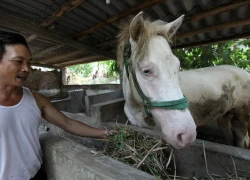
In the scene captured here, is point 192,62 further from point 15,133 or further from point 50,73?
point 15,133

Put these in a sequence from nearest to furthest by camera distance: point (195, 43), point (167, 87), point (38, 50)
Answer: point (167, 87)
point (195, 43)
point (38, 50)

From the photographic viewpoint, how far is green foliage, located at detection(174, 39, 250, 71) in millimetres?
5965

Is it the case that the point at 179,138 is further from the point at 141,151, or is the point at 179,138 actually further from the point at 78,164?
the point at 78,164

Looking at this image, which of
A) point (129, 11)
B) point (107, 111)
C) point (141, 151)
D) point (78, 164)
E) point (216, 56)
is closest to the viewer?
point (78, 164)

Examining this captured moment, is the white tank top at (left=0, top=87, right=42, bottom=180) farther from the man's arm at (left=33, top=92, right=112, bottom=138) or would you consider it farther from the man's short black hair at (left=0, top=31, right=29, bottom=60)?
the man's short black hair at (left=0, top=31, right=29, bottom=60)

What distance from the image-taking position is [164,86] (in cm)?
149

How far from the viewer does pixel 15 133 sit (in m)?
1.37

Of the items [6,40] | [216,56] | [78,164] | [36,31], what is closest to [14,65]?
[6,40]

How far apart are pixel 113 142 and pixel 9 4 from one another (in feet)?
9.27

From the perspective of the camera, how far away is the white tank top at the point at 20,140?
131 cm

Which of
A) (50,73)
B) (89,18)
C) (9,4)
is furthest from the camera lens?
(50,73)

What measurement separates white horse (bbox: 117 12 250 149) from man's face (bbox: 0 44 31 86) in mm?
919

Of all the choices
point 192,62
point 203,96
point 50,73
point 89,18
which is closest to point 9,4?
point 89,18

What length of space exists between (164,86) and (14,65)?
3.65 feet
